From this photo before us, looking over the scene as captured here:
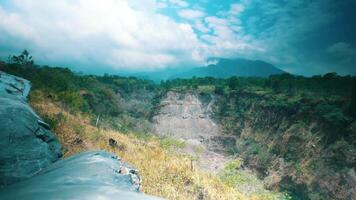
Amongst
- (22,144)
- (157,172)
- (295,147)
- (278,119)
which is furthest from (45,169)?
(278,119)

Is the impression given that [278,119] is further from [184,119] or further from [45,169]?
[45,169]

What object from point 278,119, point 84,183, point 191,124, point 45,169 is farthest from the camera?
point 191,124

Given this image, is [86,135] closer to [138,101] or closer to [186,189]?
[186,189]

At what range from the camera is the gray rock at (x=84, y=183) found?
359 cm

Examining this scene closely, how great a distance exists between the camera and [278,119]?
94.2 feet

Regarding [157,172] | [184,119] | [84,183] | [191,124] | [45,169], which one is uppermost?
[84,183]

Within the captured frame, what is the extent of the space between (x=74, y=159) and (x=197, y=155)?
2261 cm

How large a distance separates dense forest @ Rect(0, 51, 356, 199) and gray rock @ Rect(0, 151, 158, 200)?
716 centimetres

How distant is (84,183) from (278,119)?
26.6 metres

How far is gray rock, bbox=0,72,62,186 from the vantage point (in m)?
5.73

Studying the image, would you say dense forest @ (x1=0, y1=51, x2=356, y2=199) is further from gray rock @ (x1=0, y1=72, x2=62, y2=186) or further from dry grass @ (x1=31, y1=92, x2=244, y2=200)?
gray rock @ (x1=0, y1=72, x2=62, y2=186)

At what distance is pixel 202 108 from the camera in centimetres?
3756

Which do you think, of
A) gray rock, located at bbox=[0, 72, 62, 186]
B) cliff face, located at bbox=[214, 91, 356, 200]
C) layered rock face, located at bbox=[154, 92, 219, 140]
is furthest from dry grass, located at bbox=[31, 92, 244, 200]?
layered rock face, located at bbox=[154, 92, 219, 140]

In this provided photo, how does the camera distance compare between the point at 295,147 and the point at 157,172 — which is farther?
the point at 295,147
